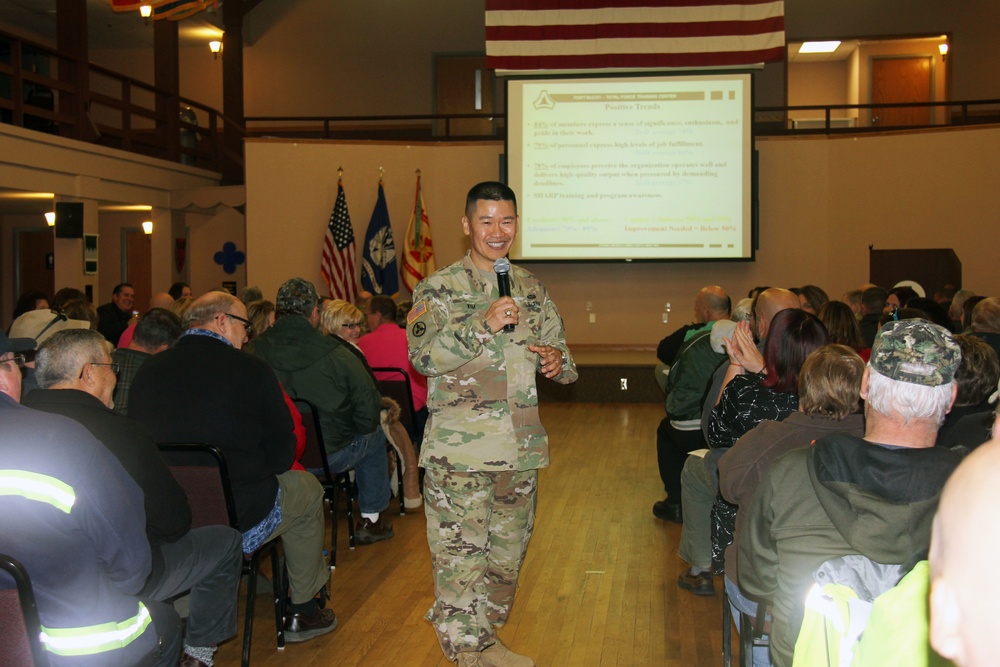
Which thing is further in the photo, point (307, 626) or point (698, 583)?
point (698, 583)

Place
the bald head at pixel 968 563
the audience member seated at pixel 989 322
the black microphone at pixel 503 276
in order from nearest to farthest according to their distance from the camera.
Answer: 1. the bald head at pixel 968 563
2. the black microphone at pixel 503 276
3. the audience member seated at pixel 989 322

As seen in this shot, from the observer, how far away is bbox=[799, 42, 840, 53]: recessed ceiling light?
1393 centimetres

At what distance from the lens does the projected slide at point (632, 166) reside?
35.6 ft

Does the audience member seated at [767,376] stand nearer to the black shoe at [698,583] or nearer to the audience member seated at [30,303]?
the black shoe at [698,583]

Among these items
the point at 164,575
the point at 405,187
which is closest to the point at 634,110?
the point at 405,187

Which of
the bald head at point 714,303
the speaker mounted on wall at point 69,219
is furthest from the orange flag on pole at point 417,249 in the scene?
the bald head at point 714,303

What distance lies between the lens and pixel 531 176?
11117 millimetres

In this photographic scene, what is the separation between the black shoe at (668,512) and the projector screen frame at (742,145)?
5993 mm

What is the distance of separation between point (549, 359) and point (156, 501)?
120 cm

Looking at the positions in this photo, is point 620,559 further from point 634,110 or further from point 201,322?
point 634,110

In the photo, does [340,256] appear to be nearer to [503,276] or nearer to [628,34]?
[628,34]

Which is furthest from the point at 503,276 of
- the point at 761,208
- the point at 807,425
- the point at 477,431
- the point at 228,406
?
the point at 761,208

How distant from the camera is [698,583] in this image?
13.7 feet

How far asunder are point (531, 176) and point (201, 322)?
26.7ft
